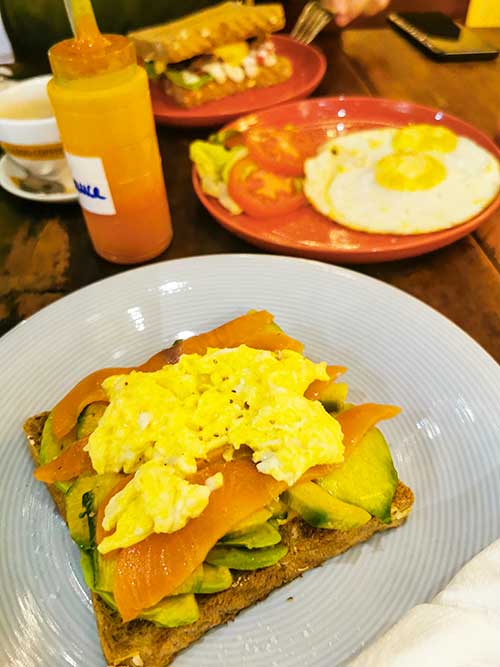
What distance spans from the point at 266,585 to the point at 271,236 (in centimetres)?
124

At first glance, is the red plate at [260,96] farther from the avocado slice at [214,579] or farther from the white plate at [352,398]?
the avocado slice at [214,579]

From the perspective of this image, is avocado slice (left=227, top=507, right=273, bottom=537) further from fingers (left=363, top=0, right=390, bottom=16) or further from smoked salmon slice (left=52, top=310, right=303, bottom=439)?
fingers (left=363, top=0, right=390, bottom=16)

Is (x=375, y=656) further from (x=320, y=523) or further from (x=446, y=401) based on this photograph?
(x=446, y=401)

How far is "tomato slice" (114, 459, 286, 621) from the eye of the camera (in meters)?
1.10

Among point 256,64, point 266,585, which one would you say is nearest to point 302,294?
point 266,585

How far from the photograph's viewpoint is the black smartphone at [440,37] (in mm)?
3270

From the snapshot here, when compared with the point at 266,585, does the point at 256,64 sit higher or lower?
higher

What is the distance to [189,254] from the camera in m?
2.11

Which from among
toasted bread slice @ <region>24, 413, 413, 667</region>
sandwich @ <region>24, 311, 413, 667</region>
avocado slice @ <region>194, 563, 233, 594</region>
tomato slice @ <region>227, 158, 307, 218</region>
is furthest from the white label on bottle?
avocado slice @ <region>194, 563, 233, 594</region>

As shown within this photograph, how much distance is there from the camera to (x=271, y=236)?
2094 millimetres

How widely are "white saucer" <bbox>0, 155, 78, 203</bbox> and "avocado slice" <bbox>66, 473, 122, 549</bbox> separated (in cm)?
135

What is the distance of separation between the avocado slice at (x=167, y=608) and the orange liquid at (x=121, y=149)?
45.0 inches

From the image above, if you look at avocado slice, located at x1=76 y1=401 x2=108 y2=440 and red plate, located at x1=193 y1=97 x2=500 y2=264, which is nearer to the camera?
avocado slice, located at x1=76 y1=401 x2=108 y2=440

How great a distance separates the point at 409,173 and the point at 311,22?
5.95 feet
